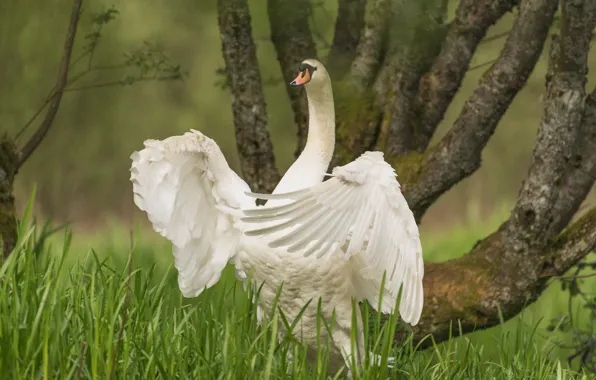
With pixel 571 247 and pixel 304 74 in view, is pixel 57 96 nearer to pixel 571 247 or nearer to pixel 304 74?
pixel 304 74

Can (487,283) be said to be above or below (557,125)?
below

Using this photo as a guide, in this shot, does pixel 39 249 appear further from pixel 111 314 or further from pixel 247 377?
pixel 247 377

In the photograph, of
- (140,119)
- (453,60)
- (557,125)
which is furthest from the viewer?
(140,119)

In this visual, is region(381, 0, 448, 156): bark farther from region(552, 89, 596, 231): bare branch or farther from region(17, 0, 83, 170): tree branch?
region(17, 0, 83, 170): tree branch

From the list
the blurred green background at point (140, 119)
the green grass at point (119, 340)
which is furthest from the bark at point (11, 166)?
the blurred green background at point (140, 119)

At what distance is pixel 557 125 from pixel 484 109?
334mm

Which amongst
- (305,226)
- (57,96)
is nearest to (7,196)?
(57,96)

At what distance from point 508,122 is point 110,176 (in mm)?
4138

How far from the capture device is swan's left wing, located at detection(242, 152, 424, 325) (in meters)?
2.12

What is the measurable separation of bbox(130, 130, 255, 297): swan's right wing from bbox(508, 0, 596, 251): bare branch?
122 cm

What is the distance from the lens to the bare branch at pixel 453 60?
3766mm

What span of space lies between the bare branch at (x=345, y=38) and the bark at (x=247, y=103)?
401 millimetres

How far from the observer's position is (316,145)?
2797mm

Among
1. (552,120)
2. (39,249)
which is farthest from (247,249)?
(552,120)
